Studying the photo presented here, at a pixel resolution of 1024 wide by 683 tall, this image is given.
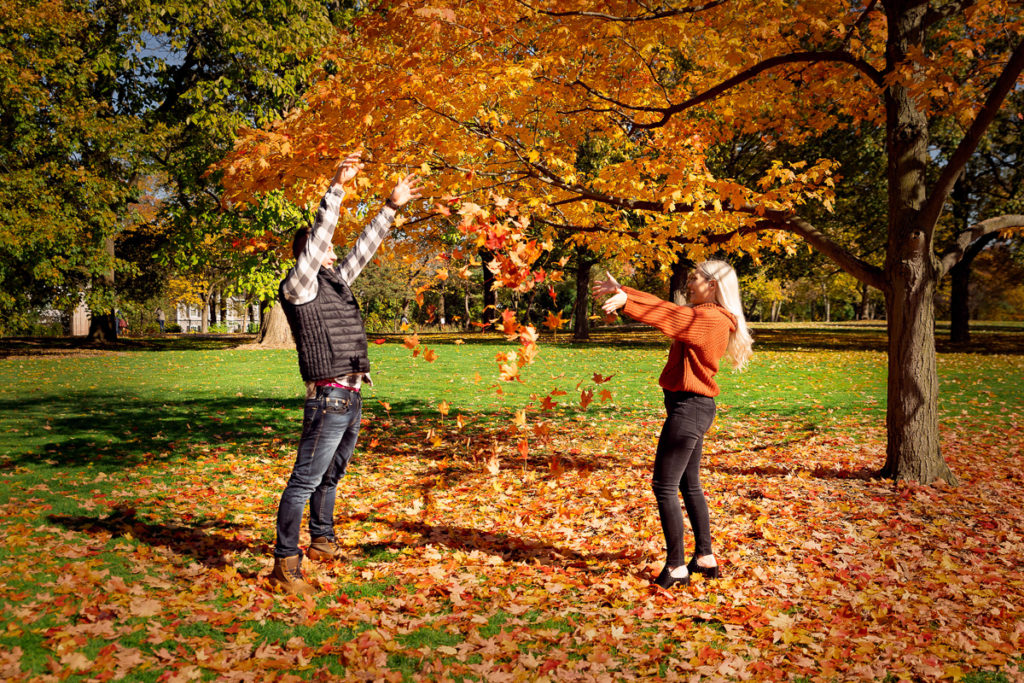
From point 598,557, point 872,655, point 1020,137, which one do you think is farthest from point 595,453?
point 1020,137

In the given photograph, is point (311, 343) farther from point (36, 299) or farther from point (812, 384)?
point (36, 299)

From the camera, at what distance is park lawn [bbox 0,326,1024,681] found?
3.29 metres

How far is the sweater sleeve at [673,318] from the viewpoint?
366cm

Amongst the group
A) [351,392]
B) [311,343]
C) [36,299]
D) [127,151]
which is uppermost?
[127,151]

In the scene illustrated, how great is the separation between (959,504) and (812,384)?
30.3ft

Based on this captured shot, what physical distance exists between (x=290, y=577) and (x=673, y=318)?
289 cm

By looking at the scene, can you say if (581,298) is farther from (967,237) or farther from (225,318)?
(225,318)

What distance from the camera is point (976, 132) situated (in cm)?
530

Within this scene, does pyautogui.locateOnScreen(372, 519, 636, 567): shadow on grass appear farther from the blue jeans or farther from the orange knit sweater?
the orange knit sweater

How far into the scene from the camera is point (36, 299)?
2372cm

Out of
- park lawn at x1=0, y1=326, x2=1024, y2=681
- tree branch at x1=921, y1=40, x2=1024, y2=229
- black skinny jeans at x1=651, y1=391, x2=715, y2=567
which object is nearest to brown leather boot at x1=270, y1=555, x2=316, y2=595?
park lawn at x1=0, y1=326, x2=1024, y2=681

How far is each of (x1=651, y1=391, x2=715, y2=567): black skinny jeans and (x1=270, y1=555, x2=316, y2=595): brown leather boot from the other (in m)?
2.32

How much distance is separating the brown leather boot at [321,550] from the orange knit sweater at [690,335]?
8.61 feet

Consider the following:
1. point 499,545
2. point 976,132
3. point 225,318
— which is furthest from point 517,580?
point 225,318
